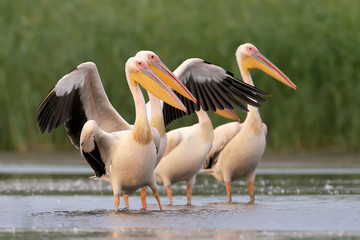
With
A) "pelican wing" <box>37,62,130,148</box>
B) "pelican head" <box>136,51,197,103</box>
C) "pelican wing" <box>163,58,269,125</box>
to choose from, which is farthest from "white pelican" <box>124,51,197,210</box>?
"pelican wing" <box>163,58,269,125</box>

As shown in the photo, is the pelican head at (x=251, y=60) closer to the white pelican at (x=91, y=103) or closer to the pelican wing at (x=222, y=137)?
the pelican wing at (x=222, y=137)

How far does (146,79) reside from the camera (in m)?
8.34

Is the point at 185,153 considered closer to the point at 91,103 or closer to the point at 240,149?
the point at 240,149

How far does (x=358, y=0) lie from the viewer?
14711 millimetres

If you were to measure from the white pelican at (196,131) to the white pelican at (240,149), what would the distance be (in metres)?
0.43

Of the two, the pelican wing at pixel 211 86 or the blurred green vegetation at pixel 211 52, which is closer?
the pelican wing at pixel 211 86

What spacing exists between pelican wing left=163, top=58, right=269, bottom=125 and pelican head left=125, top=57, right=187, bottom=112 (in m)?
0.95

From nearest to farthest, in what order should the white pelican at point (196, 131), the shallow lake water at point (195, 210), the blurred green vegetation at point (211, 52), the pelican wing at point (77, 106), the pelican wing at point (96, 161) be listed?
the shallow lake water at point (195, 210), the pelican wing at point (96, 161), the pelican wing at point (77, 106), the white pelican at point (196, 131), the blurred green vegetation at point (211, 52)

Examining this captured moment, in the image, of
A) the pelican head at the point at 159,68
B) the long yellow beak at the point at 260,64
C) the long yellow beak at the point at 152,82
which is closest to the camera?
the long yellow beak at the point at 152,82

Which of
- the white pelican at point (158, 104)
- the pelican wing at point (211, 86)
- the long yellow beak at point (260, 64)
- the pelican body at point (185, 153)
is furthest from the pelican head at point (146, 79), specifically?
the long yellow beak at point (260, 64)

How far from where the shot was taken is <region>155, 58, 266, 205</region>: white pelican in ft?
30.4

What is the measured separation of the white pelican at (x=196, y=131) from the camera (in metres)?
9.27

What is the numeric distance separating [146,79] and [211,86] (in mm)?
1212

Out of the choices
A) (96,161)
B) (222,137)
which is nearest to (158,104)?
(96,161)
